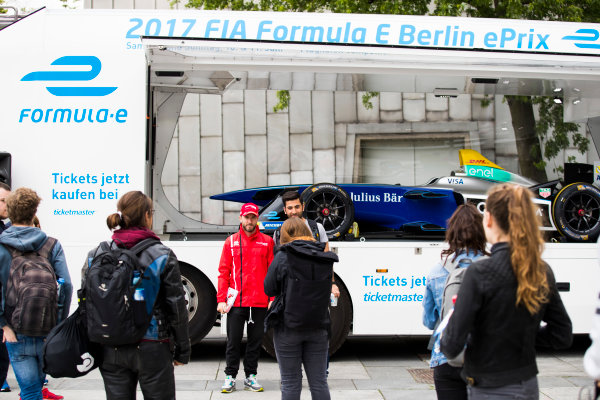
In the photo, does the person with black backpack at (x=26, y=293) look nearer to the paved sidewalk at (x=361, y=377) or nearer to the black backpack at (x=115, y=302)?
the black backpack at (x=115, y=302)

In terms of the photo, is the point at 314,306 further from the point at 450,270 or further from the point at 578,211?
Result: the point at 578,211

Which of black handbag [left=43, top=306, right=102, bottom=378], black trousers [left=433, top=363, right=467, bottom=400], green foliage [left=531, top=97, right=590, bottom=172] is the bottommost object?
black trousers [left=433, top=363, right=467, bottom=400]

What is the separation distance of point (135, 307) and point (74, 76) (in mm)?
4129

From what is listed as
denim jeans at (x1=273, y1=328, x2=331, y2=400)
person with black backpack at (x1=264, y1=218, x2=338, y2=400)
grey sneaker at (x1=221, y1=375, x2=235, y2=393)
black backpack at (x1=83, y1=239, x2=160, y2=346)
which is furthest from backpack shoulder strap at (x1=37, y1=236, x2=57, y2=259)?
grey sneaker at (x1=221, y1=375, x2=235, y2=393)

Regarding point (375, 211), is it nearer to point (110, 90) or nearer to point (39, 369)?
point (110, 90)

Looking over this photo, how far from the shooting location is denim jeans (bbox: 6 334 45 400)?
4.75 m

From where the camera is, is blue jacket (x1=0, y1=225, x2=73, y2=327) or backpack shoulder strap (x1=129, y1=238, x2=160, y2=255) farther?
blue jacket (x1=0, y1=225, x2=73, y2=327)

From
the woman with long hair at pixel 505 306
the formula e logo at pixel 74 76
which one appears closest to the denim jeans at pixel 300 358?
the woman with long hair at pixel 505 306

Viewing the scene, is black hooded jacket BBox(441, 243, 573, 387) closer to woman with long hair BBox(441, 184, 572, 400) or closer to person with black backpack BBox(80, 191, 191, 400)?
woman with long hair BBox(441, 184, 572, 400)

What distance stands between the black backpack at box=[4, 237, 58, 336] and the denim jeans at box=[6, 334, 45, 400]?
12 centimetres

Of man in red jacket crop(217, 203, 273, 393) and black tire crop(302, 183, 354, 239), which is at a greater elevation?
black tire crop(302, 183, 354, 239)

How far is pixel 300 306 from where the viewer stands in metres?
4.70

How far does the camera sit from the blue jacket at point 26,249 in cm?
475

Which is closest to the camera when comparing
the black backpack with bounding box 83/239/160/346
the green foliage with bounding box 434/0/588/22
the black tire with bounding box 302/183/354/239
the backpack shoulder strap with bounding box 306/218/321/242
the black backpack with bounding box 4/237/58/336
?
the black backpack with bounding box 83/239/160/346
